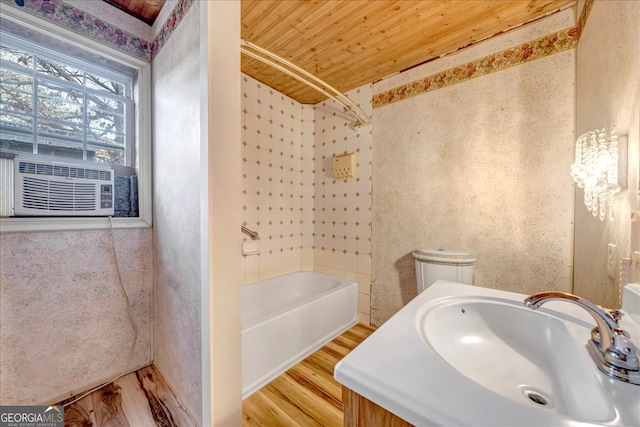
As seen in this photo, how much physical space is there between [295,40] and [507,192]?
181 cm

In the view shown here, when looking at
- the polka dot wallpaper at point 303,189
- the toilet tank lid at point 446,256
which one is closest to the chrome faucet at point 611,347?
the toilet tank lid at point 446,256

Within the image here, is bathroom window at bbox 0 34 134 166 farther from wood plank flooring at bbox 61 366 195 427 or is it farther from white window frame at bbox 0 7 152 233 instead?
wood plank flooring at bbox 61 366 195 427

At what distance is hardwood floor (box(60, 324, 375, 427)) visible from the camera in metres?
→ 1.18

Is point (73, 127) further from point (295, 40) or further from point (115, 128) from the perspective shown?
point (295, 40)

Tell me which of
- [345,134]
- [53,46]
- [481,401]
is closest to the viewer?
[481,401]

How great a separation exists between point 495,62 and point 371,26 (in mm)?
870

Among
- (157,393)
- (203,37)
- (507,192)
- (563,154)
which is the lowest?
(157,393)

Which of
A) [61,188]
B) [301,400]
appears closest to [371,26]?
[61,188]

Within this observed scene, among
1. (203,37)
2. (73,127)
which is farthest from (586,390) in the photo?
(73,127)

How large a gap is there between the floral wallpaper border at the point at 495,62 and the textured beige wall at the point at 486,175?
38 millimetres

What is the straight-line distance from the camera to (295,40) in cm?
169

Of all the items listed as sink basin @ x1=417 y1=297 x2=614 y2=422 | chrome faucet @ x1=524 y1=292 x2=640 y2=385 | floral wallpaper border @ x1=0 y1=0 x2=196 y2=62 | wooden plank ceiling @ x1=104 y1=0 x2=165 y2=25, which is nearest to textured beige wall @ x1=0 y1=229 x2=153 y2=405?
floral wallpaper border @ x1=0 y1=0 x2=196 y2=62

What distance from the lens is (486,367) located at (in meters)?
0.69

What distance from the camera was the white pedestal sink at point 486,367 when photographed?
1.28 ft
